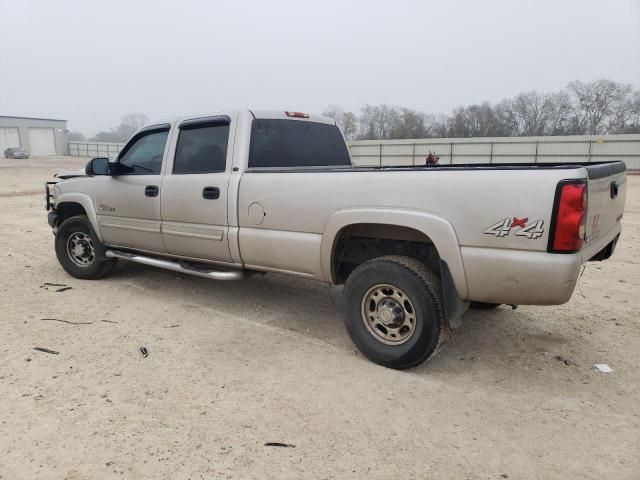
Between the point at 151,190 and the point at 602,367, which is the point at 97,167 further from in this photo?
the point at 602,367

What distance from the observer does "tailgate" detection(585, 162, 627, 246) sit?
3016 millimetres

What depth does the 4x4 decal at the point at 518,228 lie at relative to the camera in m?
2.89

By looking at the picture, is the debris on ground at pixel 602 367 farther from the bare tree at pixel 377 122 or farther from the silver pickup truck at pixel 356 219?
the bare tree at pixel 377 122

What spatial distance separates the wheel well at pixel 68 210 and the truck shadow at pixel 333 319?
0.90 metres

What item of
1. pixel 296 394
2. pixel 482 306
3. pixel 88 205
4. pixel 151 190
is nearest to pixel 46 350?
pixel 151 190

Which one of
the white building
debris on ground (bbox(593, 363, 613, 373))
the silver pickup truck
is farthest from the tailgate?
the white building

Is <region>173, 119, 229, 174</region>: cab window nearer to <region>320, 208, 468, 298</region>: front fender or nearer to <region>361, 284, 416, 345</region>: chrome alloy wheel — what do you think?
<region>320, 208, 468, 298</region>: front fender

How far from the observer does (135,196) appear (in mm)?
5156

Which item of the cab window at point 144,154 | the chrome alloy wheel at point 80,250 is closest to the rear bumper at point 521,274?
the cab window at point 144,154

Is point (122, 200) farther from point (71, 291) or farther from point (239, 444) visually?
point (239, 444)

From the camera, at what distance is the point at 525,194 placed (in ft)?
9.52

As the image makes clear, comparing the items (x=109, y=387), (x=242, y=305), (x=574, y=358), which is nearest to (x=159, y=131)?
(x=242, y=305)

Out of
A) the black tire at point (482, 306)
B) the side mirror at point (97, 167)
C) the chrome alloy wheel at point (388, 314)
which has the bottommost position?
the black tire at point (482, 306)

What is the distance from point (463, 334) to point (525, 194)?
1.85 m
